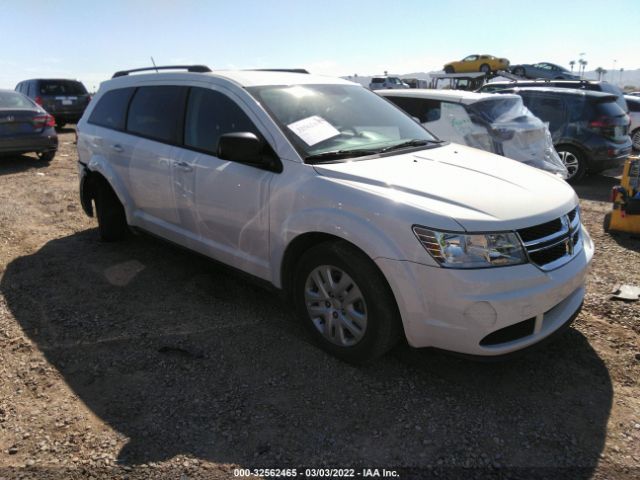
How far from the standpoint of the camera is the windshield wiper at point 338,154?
3.05m

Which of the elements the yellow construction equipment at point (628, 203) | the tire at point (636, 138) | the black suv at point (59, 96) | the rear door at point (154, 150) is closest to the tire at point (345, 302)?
the rear door at point (154, 150)

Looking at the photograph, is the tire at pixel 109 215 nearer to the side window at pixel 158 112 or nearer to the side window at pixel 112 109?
the side window at pixel 112 109

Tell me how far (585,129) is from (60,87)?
14.9m

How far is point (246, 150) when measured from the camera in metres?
3.01

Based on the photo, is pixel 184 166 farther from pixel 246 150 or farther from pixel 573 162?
pixel 573 162

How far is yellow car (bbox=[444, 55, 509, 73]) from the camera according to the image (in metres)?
30.4

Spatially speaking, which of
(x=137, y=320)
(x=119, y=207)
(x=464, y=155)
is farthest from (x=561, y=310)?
(x=119, y=207)

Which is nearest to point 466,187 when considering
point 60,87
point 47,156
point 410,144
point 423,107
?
point 410,144

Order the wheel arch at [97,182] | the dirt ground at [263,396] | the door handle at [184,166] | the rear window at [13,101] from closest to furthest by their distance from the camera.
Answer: the dirt ground at [263,396] < the door handle at [184,166] < the wheel arch at [97,182] < the rear window at [13,101]

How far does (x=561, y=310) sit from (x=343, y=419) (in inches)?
54.7

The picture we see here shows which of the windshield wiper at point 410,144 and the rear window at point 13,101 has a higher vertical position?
the rear window at point 13,101

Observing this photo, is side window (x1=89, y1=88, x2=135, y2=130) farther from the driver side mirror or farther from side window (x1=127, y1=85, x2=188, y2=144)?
the driver side mirror

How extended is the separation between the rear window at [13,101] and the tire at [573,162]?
10218 mm

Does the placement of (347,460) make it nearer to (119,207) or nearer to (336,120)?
(336,120)
